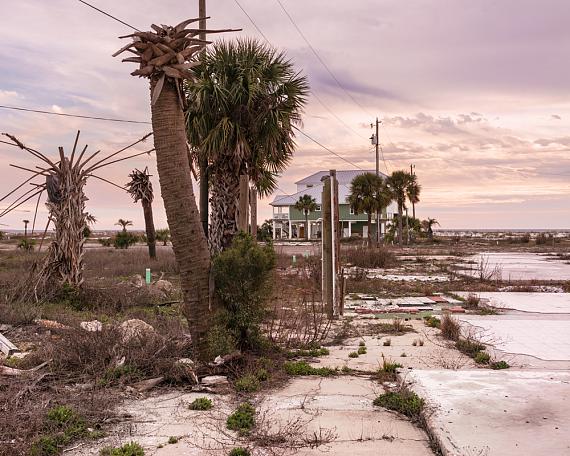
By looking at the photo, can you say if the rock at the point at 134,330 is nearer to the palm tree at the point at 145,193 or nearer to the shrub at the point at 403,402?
the shrub at the point at 403,402

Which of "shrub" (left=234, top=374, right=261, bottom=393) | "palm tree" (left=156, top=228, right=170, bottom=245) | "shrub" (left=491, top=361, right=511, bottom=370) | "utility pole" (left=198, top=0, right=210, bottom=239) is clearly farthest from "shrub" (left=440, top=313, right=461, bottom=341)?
"palm tree" (left=156, top=228, right=170, bottom=245)

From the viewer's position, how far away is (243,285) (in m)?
7.61

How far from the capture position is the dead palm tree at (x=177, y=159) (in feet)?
23.6

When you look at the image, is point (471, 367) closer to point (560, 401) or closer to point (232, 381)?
point (560, 401)

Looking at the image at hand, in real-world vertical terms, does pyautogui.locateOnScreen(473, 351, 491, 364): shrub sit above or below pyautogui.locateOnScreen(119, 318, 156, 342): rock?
below

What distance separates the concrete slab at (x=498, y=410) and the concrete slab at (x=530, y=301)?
6782mm

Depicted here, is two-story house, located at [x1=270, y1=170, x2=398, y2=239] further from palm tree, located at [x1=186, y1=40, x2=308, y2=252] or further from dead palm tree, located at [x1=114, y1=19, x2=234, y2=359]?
dead palm tree, located at [x1=114, y1=19, x2=234, y2=359]

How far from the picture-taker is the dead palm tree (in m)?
7.21

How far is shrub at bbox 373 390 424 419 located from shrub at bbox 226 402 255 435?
1452mm

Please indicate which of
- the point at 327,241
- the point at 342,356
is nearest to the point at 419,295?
the point at 327,241

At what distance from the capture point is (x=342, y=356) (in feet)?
28.1

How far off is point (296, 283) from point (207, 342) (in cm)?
951

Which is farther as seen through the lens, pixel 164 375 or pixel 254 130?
pixel 254 130

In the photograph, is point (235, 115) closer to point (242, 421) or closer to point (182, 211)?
point (182, 211)
